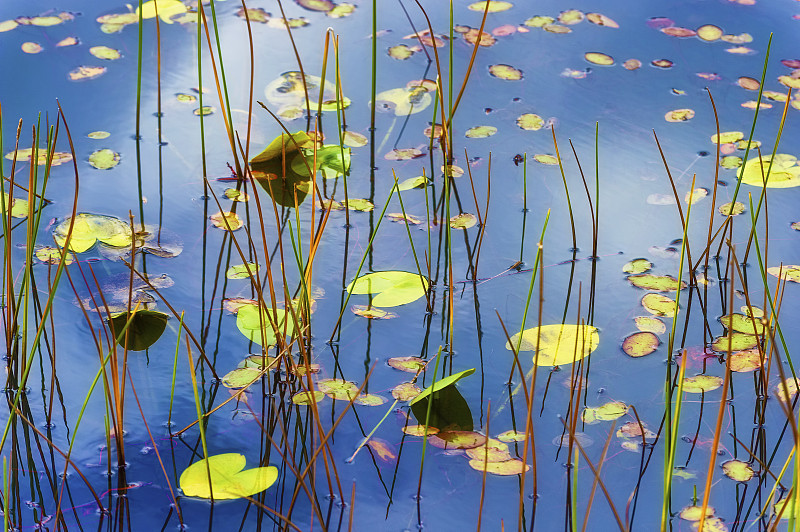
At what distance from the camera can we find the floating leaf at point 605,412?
3.99ft

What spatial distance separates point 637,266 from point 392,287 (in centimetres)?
51

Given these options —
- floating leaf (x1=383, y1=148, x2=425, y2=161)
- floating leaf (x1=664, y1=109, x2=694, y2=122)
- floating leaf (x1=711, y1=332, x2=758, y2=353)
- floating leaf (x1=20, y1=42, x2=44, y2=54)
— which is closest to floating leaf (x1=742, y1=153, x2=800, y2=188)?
floating leaf (x1=664, y1=109, x2=694, y2=122)

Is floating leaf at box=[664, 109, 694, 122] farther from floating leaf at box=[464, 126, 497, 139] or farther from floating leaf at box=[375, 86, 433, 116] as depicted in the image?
floating leaf at box=[375, 86, 433, 116]

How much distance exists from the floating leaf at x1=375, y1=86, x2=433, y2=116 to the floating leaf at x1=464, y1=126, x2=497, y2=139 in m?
0.16

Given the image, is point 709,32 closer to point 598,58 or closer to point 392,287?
point 598,58

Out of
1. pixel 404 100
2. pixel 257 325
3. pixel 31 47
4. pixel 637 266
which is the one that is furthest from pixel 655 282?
pixel 31 47

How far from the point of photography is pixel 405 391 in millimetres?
1255

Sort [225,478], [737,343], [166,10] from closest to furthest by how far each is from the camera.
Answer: [225,478]
[737,343]
[166,10]

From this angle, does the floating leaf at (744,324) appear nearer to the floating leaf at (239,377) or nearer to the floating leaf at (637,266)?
the floating leaf at (637,266)

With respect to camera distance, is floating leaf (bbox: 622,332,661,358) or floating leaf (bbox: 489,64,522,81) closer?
floating leaf (bbox: 622,332,661,358)

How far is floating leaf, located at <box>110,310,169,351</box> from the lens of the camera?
1.33m

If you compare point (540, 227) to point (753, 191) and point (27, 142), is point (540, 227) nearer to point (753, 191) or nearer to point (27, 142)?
point (753, 191)

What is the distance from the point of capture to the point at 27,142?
5.97 ft

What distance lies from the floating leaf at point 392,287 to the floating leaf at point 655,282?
1.39 ft
